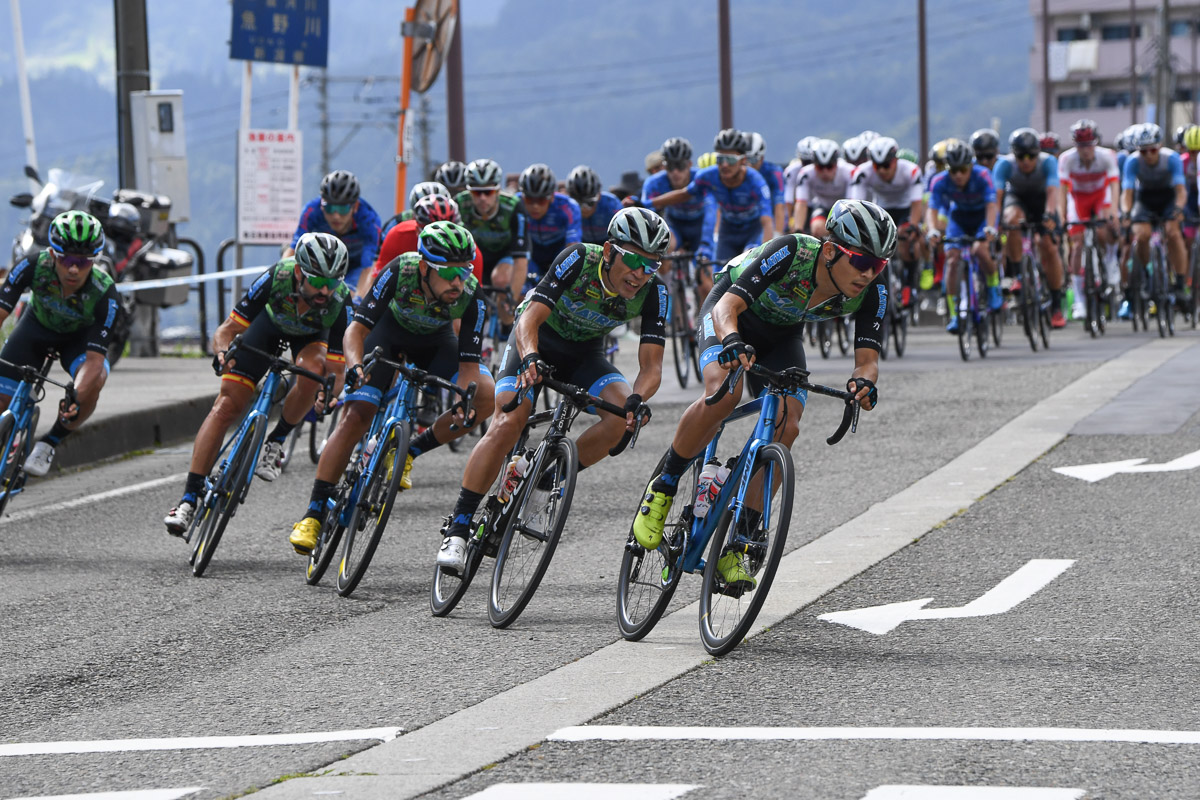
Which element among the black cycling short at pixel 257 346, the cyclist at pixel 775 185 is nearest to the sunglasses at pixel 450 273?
the black cycling short at pixel 257 346

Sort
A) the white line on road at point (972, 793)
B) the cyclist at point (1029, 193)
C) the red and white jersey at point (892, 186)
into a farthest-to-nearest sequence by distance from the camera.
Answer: the cyclist at point (1029, 193) → the red and white jersey at point (892, 186) → the white line on road at point (972, 793)

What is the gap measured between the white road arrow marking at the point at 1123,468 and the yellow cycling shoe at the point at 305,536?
15.4 ft

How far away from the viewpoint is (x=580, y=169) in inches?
597

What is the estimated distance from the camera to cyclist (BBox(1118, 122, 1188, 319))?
18484 millimetres

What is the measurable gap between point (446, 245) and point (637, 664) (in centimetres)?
274

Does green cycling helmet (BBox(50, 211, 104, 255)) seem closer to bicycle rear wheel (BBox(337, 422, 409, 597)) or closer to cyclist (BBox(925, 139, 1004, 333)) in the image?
bicycle rear wheel (BBox(337, 422, 409, 597))

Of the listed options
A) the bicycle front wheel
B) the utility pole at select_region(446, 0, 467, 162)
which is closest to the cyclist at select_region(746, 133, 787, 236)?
the utility pole at select_region(446, 0, 467, 162)

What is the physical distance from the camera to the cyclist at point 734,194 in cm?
1595

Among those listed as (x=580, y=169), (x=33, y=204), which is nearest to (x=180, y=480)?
(x=580, y=169)

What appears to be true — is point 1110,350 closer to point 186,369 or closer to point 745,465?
point 186,369

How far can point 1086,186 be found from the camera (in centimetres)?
1917

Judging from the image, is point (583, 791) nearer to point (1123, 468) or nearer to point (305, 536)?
point (305, 536)

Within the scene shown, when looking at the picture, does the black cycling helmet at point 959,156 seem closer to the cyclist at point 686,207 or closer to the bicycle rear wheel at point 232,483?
the cyclist at point 686,207

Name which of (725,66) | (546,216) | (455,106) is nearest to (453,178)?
(546,216)
